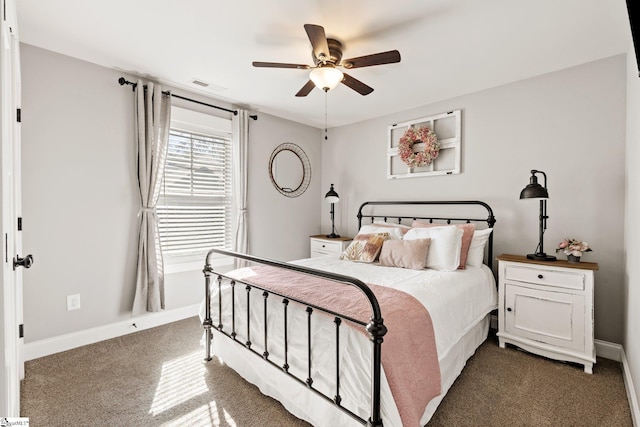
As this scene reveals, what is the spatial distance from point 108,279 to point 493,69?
13.2 ft

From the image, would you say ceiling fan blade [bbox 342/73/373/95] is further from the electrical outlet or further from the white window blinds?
the electrical outlet

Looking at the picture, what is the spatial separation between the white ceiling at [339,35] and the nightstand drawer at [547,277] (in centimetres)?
178

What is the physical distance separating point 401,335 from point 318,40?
5.92ft

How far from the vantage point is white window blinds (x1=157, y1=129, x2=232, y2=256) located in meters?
3.26

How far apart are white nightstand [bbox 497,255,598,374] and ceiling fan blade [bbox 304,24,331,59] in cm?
228

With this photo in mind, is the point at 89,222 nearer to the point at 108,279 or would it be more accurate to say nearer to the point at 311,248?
the point at 108,279

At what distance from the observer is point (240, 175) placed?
146 inches

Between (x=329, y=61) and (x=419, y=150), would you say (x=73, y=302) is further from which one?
(x=419, y=150)

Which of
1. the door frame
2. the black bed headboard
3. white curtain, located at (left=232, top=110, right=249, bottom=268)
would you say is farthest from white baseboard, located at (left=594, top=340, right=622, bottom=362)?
the door frame

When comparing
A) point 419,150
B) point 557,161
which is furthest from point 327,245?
point 557,161

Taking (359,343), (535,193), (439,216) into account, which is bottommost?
(359,343)

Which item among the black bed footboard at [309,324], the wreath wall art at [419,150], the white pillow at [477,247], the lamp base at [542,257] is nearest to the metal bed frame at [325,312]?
the black bed footboard at [309,324]

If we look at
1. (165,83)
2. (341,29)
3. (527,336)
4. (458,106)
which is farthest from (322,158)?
(527,336)

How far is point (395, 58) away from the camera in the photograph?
2.05 m
